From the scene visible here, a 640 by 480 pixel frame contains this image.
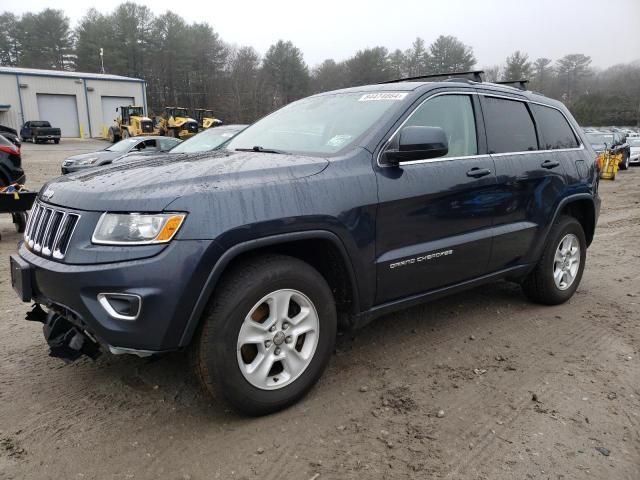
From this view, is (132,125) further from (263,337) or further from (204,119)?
(263,337)

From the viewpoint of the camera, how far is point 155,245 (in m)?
2.32

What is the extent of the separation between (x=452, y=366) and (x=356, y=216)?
Result: 4.35 feet

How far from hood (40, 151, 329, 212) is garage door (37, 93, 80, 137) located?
157ft

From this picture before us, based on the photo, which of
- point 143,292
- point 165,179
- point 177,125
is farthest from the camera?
point 177,125

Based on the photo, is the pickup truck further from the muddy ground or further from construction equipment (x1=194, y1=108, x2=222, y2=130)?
the muddy ground

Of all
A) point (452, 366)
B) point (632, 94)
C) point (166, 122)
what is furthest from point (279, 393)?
point (632, 94)

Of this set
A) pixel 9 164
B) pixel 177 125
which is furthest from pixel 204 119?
pixel 9 164

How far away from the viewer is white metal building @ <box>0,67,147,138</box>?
42.2m

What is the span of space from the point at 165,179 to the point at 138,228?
335 millimetres

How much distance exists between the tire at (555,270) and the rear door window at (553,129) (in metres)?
0.67

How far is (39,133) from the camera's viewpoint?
35531mm

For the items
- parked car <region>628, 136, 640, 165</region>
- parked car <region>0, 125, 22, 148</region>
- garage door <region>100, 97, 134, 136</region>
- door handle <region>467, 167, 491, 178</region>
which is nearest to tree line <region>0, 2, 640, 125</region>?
garage door <region>100, 97, 134, 136</region>

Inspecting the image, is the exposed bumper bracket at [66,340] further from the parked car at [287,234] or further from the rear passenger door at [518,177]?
the rear passenger door at [518,177]

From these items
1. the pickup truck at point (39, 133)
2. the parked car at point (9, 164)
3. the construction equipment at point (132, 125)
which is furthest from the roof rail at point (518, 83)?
the pickup truck at point (39, 133)
